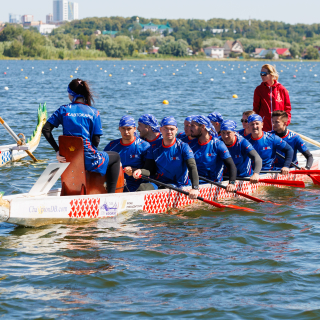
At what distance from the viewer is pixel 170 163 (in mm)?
8062

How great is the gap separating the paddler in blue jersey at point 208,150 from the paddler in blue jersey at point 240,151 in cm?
40

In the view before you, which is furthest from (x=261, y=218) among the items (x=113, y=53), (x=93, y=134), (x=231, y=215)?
(x=113, y=53)

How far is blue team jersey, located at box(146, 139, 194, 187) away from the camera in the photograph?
25.9 ft

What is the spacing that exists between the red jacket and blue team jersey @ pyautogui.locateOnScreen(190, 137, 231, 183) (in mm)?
2295

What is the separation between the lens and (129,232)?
7.37m

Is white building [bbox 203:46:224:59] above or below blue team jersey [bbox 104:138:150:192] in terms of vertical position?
above

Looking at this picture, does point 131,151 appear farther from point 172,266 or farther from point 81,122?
point 172,266

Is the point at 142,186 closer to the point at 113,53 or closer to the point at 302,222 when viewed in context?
the point at 302,222

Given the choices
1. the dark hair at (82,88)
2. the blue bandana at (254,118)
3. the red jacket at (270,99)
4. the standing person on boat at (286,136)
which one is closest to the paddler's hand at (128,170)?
the dark hair at (82,88)

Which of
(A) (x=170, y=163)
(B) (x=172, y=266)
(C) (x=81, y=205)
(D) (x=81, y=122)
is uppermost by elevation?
(D) (x=81, y=122)

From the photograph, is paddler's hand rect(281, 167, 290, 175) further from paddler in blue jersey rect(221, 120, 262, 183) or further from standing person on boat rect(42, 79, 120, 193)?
standing person on boat rect(42, 79, 120, 193)

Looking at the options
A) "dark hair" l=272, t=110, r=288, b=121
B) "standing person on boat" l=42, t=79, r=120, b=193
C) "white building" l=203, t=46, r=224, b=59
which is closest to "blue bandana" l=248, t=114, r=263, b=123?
"dark hair" l=272, t=110, r=288, b=121

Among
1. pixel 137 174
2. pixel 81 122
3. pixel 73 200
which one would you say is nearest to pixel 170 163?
pixel 137 174

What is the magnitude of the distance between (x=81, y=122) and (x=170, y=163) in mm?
1930
